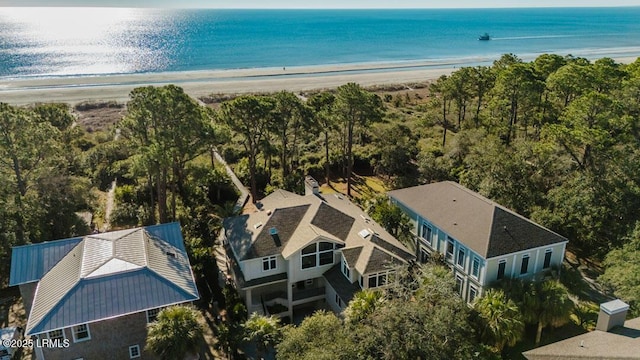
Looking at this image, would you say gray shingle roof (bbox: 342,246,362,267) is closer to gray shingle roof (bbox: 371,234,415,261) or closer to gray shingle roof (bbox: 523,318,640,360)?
gray shingle roof (bbox: 371,234,415,261)

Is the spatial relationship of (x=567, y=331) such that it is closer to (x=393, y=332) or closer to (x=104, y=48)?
(x=393, y=332)

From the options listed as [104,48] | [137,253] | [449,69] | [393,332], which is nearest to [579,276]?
[393,332]

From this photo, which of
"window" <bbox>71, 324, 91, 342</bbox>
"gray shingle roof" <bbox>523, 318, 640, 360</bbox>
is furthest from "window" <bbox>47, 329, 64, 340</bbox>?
"gray shingle roof" <bbox>523, 318, 640, 360</bbox>

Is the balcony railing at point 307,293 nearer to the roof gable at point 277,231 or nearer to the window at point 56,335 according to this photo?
the roof gable at point 277,231

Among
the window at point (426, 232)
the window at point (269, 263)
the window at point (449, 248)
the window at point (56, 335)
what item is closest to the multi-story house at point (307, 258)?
the window at point (269, 263)

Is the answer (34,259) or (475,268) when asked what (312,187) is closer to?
(475,268)

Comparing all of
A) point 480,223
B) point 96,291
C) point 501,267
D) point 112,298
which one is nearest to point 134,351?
point 112,298
